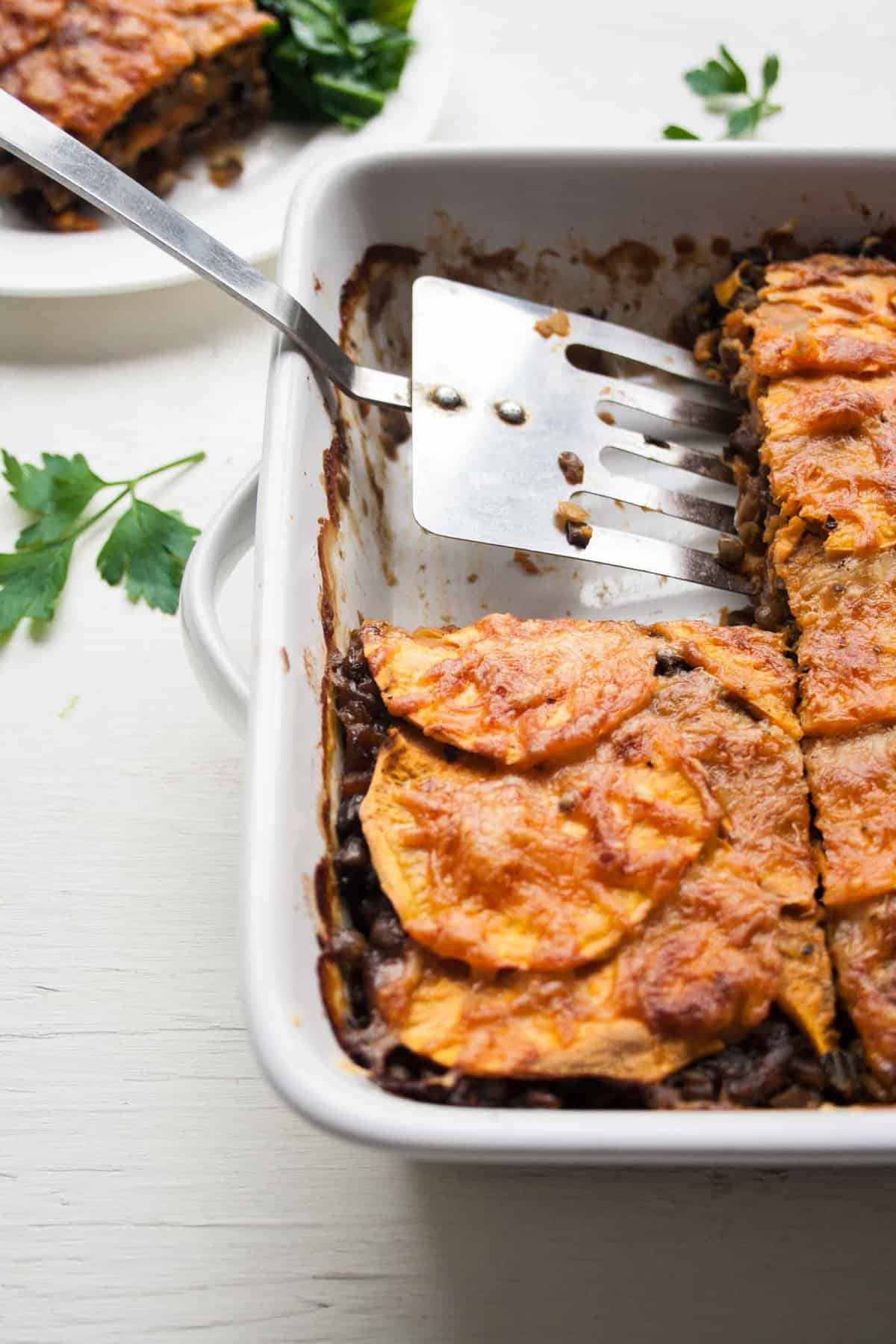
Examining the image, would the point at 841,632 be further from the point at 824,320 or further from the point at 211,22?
the point at 211,22

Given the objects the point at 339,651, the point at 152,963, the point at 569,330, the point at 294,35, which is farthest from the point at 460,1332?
the point at 294,35

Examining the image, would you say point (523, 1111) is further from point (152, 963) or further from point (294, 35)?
point (294, 35)

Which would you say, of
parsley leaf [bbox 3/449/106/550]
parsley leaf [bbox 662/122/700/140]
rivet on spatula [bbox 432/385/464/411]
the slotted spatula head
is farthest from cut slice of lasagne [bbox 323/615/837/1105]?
parsley leaf [bbox 662/122/700/140]

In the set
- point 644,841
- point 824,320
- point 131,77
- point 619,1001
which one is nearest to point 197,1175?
point 619,1001

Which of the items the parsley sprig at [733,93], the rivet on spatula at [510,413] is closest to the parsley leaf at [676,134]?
the parsley sprig at [733,93]

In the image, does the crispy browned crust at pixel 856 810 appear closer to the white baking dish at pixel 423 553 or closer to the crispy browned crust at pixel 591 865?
the crispy browned crust at pixel 591 865

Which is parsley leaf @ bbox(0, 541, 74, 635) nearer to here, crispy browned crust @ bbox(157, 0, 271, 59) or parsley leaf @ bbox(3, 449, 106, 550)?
parsley leaf @ bbox(3, 449, 106, 550)
